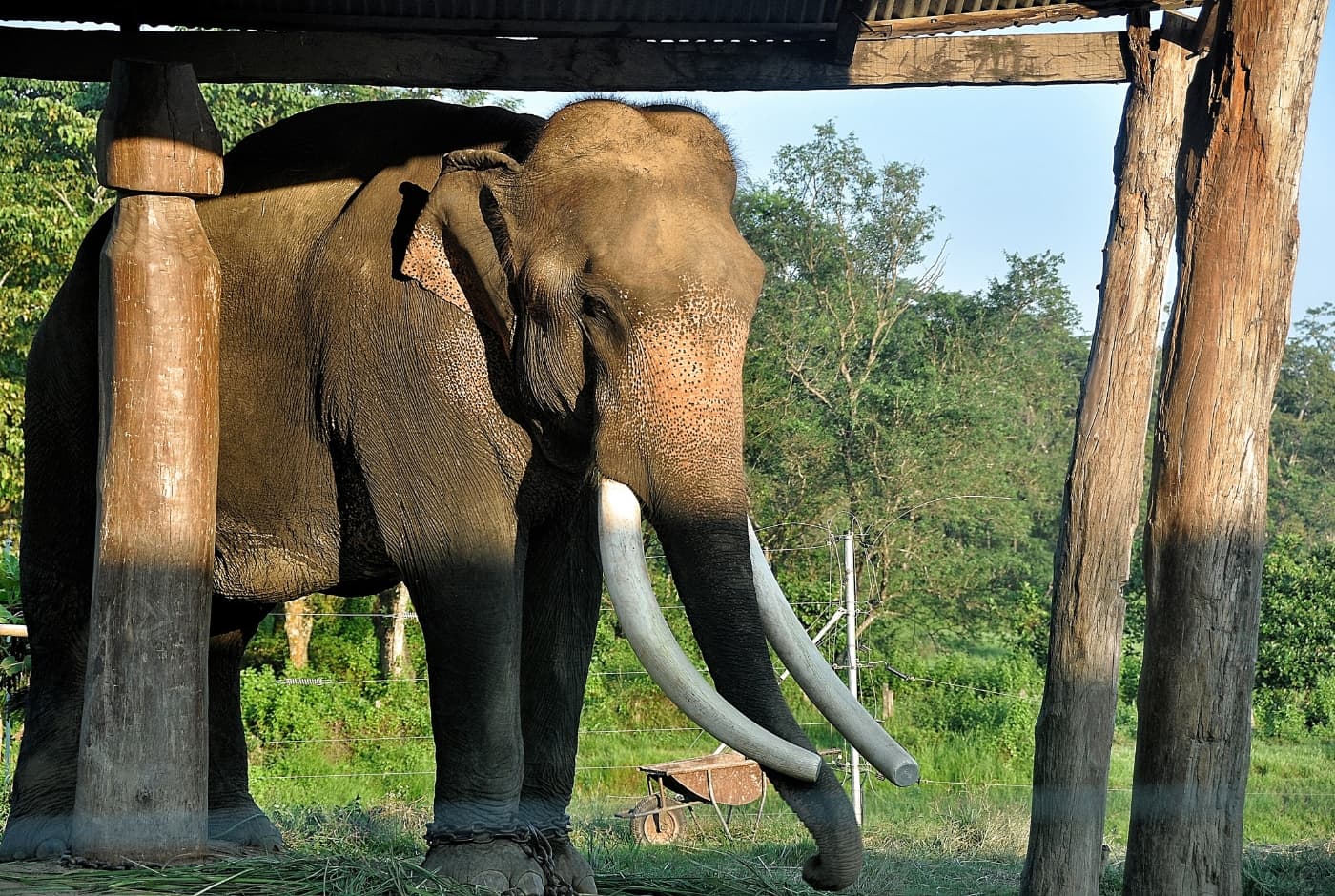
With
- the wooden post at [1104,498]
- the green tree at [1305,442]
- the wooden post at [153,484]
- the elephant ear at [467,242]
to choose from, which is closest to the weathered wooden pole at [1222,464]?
the wooden post at [1104,498]

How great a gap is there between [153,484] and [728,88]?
6.54 feet

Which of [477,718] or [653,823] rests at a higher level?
[477,718]

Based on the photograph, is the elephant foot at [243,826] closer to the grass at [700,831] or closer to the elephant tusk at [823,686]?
the grass at [700,831]

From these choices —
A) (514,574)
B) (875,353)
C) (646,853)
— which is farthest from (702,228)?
(875,353)

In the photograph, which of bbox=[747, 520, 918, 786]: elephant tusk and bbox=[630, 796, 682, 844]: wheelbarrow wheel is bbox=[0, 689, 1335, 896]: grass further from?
bbox=[747, 520, 918, 786]: elephant tusk

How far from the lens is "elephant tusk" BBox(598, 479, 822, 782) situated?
3410 millimetres

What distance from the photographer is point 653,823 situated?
451 inches

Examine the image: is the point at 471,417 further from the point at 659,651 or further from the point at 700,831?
the point at 700,831

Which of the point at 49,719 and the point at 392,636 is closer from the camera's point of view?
the point at 49,719

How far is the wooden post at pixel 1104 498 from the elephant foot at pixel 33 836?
9.81 ft

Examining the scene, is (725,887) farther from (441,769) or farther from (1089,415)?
(1089,415)

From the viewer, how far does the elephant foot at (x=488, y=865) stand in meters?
3.83

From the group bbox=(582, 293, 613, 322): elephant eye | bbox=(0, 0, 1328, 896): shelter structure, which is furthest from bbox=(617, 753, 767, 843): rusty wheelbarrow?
bbox=(582, 293, 613, 322): elephant eye

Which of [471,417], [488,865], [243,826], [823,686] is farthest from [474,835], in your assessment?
[243,826]
